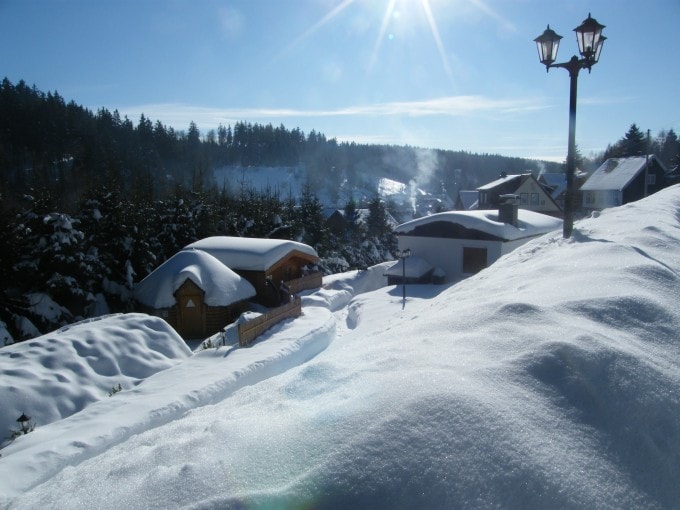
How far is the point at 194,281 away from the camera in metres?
17.9

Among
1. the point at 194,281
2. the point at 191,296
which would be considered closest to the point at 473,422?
the point at 194,281

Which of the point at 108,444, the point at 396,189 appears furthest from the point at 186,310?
the point at 396,189

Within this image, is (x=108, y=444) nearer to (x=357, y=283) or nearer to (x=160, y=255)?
(x=160, y=255)

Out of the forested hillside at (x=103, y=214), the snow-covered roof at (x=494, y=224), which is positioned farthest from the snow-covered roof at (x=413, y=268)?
the forested hillside at (x=103, y=214)

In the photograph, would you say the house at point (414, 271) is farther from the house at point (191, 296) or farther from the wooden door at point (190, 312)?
the wooden door at point (190, 312)

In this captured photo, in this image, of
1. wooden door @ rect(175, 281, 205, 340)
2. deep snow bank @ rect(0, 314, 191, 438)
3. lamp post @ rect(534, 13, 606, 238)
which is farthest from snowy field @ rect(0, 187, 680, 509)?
wooden door @ rect(175, 281, 205, 340)

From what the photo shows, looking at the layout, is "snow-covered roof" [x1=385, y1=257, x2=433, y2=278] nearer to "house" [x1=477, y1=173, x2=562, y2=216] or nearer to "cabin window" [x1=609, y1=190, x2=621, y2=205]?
"cabin window" [x1=609, y1=190, x2=621, y2=205]

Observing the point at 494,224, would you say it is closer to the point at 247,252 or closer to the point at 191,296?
the point at 247,252

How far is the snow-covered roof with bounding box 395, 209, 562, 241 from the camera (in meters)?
20.5

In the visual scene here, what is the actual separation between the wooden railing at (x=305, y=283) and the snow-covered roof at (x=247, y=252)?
5.73 feet

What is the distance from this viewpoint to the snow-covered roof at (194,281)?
1794cm

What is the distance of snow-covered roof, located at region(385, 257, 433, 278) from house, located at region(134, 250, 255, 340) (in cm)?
802

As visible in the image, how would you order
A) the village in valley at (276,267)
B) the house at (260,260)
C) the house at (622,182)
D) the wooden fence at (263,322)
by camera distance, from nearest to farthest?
the wooden fence at (263,322) → the village in valley at (276,267) → the house at (260,260) → the house at (622,182)

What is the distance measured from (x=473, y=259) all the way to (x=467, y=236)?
118 centimetres
